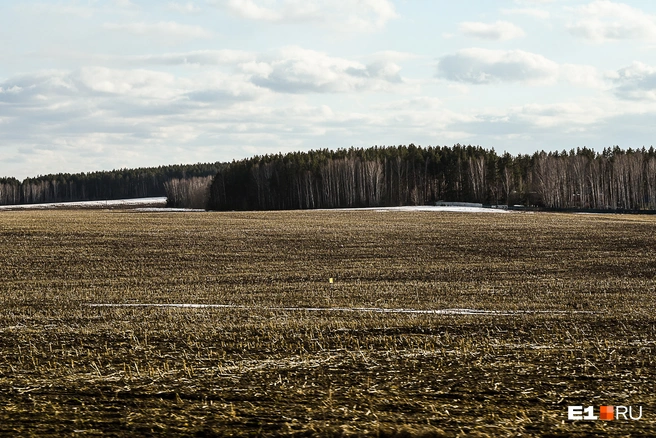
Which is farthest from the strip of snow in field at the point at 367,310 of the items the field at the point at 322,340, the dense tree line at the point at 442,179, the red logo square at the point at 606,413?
the dense tree line at the point at 442,179

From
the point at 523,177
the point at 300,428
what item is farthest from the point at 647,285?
the point at 523,177

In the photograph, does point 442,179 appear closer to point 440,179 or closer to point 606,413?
point 440,179

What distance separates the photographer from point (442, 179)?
486ft

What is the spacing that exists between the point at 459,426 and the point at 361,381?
3202 millimetres

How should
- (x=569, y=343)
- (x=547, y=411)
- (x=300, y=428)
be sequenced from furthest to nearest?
(x=569, y=343) < (x=547, y=411) < (x=300, y=428)

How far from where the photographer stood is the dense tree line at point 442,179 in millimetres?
127562

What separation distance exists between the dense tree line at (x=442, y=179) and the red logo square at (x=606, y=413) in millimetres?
119999

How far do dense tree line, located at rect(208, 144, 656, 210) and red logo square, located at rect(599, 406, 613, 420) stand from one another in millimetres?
119999

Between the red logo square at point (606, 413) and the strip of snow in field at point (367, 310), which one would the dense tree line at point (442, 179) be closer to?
the strip of snow in field at point (367, 310)

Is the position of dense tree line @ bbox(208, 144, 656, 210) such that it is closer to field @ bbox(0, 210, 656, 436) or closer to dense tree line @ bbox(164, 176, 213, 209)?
dense tree line @ bbox(164, 176, 213, 209)

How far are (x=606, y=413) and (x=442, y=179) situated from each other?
139798 millimetres

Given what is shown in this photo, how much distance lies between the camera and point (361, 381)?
12.8m

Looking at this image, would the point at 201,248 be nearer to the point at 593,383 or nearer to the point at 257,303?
the point at 257,303

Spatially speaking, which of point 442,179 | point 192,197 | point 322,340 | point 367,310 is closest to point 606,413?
point 322,340
